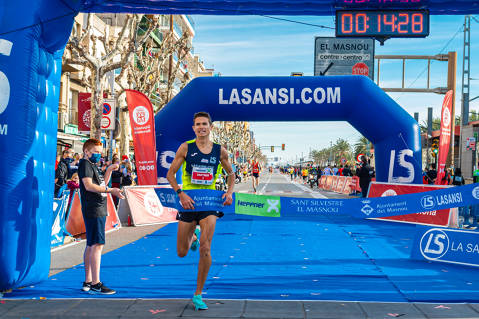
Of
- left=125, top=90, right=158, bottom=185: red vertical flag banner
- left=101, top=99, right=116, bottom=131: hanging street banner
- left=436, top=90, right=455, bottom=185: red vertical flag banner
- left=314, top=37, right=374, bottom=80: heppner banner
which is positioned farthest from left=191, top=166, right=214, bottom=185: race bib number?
left=314, top=37, right=374, bottom=80: heppner banner

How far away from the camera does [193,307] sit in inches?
204

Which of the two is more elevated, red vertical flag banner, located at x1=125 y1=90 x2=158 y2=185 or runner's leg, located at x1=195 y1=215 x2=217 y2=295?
red vertical flag banner, located at x1=125 y1=90 x2=158 y2=185

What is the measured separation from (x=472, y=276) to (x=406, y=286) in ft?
4.61

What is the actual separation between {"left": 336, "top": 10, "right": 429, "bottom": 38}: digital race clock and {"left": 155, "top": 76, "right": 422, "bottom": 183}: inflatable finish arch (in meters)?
6.52

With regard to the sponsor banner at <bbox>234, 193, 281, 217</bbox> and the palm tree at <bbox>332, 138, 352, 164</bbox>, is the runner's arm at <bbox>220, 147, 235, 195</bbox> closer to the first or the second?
the sponsor banner at <bbox>234, 193, 281, 217</bbox>

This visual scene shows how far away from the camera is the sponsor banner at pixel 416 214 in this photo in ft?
44.0

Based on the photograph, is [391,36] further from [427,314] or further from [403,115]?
[403,115]

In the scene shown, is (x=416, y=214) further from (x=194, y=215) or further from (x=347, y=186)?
(x=347, y=186)

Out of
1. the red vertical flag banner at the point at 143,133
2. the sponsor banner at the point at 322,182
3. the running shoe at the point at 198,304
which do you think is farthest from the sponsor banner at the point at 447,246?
the sponsor banner at the point at 322,182

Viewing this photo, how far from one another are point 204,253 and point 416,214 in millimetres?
10392

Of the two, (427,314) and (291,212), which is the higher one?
(291,212)

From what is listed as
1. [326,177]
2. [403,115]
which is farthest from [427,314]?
[326,177]

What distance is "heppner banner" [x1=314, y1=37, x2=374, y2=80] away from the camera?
25.2 meters

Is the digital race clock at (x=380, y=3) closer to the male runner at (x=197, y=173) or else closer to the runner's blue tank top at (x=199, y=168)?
the male runner at (x=197, y=173)
